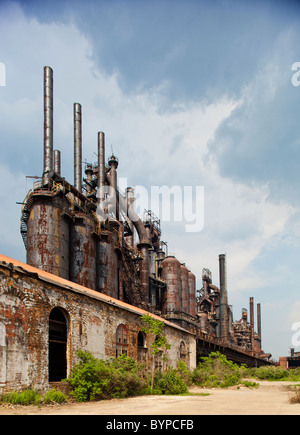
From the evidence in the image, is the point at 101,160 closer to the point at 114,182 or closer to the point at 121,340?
Result: the point at 114,182

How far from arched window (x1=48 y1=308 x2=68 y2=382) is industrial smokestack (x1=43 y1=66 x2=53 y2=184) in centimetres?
1530

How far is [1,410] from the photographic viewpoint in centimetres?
971

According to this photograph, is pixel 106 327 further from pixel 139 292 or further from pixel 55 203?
pixel 139 292

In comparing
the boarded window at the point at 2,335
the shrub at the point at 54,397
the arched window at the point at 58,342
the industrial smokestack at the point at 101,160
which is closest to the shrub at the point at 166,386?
the arched window at the point at 58,342

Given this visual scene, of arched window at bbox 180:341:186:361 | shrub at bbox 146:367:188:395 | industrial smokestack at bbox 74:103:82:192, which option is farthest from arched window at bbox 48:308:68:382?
industrial smokestack at bbox 74:103:82:192

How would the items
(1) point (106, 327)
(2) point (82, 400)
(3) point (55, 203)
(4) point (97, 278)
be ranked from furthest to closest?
(4) point (97, 278) < (3) point (55, 203) < (1) point (106, 327) < (2) point (82, 400)

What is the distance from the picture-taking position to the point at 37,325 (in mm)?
12398

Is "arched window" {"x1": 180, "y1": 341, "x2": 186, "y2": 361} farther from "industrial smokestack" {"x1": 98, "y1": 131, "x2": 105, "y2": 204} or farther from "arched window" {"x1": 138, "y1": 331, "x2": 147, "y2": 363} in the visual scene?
"industrial smokestack" {"x1": 98, "y1": 131, "x2": 105, "y2": 204}

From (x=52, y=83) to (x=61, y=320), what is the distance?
2061cm

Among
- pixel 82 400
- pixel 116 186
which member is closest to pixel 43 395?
Result: pixel 82 400

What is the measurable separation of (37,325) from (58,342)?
152 cm

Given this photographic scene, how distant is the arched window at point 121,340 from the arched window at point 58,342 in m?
2.73
